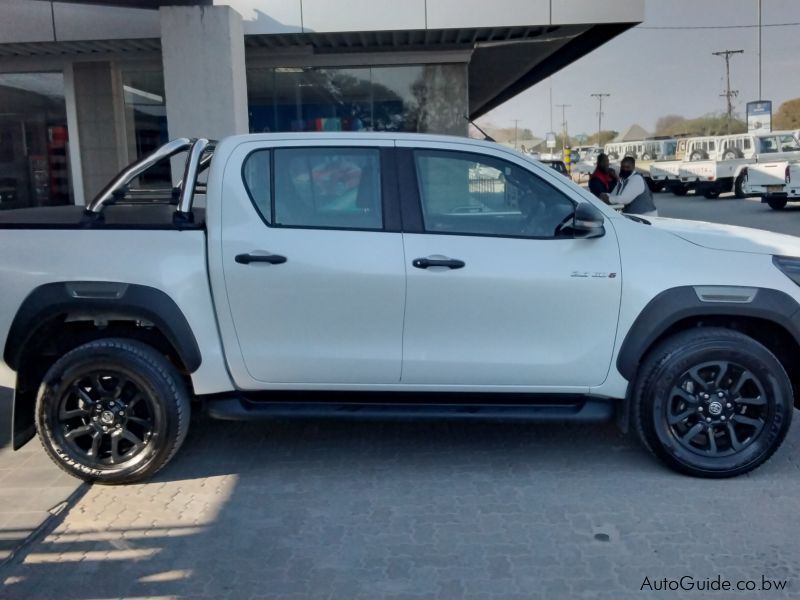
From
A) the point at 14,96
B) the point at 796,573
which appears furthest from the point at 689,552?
the point at 14,96

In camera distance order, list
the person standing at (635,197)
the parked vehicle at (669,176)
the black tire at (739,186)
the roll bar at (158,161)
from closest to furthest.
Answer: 1. the roll bar at (158,161)
2. the person standing at (635,197)
3. the black tire at (739,186)
4. the parked vehicle at (669,176)

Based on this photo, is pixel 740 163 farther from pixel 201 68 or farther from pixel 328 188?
pixel 328 188

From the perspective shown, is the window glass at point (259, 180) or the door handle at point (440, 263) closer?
the door handle at point (440, 263)

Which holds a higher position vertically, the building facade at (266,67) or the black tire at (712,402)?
the building facade at (266,67)

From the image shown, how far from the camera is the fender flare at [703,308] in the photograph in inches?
168

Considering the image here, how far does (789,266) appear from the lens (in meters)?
4.38

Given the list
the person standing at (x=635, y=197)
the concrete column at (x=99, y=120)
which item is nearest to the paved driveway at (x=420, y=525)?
the person standing at (x=635, y=197)

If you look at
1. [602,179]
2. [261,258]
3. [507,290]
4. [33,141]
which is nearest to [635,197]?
[602,179]

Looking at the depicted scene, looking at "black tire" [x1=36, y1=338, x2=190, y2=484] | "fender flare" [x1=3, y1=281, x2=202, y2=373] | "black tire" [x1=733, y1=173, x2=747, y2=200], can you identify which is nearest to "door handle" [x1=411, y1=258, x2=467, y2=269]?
"fender flare" [x1=3, y1=281, x2=202, y2=373]

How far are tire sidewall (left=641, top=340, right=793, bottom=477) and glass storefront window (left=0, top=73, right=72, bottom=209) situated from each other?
1231 centimetres

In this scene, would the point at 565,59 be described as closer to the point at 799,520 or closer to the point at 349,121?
the point at 349,121

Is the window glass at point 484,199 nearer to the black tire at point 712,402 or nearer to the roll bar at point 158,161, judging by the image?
the black tire at point 712,402

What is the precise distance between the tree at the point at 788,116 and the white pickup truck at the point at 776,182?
2507 inches

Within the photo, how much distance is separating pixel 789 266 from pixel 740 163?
2630 centimetres
